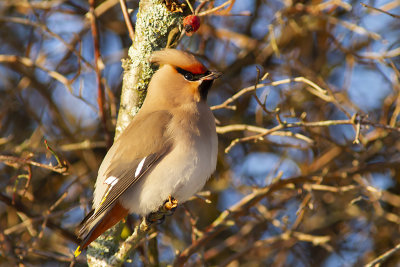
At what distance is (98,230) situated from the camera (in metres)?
2.64

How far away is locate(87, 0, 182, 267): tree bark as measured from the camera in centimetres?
272

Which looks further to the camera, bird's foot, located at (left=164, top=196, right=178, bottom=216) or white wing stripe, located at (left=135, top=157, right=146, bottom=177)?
white wing stripe, located at (left=135, top=157, right=146, bottom=177)

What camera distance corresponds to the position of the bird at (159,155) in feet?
8.91

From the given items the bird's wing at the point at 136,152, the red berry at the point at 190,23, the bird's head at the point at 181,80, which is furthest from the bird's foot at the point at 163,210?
the red berry at the point at 190,23

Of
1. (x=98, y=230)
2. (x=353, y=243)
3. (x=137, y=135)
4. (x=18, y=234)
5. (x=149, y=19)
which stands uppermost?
(x=149, y=19)

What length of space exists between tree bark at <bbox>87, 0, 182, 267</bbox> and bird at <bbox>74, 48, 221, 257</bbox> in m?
0.06

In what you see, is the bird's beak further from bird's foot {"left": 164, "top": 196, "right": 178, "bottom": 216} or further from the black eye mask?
bird's foot {"left": 164, "top": 196, "right": 178, "bottom": 216}

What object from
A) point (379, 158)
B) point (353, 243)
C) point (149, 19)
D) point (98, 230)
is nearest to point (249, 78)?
point (379, 158)

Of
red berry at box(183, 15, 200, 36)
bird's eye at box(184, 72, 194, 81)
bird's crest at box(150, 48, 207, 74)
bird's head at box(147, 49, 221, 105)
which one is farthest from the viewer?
bird's eye at box(184, 72, 194, 81)

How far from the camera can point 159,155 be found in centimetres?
281

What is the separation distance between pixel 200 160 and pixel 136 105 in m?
0.52

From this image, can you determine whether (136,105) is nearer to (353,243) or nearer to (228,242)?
(228,242)

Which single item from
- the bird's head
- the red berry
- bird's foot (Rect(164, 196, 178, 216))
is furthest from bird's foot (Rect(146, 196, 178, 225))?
the red berry

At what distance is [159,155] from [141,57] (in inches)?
20.8
